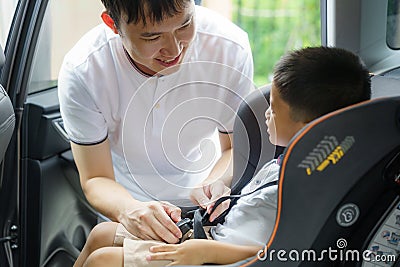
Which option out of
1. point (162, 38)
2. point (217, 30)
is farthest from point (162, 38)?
point (217, 30)

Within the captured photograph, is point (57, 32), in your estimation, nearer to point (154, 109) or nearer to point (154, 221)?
point (154, 109)

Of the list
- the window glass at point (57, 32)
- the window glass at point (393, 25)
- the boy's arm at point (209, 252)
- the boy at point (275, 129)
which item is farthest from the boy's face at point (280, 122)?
the window glass at point (57, 32)

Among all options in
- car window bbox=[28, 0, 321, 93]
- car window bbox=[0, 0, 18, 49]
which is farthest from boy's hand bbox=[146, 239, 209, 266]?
car window bbox=[28, 0, 321, 93]

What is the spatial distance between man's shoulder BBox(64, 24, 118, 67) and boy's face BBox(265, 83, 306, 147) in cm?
54

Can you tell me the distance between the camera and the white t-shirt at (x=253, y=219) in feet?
4.68

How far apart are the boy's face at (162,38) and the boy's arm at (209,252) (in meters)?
0.46

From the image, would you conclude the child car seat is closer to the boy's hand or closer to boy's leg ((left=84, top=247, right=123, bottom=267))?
the boy's hand

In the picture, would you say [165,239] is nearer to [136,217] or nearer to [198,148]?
[136,217]

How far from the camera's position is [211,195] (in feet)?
5.51

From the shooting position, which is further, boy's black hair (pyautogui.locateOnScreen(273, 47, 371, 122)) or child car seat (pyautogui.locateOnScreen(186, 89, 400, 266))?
boy's black hair (pyautogui.locateOnScreen(273, 47, 371, 122))

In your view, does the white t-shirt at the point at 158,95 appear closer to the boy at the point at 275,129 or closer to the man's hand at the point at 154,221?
the man's hand at the point at 154,221

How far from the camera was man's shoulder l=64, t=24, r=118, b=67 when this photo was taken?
1.78 m

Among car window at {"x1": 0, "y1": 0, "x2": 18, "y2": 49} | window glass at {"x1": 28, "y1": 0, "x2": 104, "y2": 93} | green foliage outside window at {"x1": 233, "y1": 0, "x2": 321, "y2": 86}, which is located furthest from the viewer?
green foliage outside window at {"x1": 233, "y1": 0, "x2": 321, "y2": 86}

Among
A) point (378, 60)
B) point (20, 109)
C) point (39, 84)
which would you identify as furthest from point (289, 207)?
point (39, 84)
